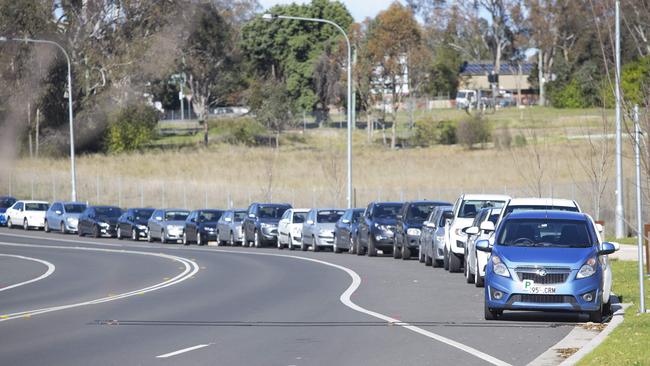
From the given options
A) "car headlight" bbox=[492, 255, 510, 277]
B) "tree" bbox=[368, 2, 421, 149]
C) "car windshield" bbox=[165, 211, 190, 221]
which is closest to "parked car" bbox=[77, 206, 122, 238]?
"car windshield" bbox=[165, 211, 190, 221]

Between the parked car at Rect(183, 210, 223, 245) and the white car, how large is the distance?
1504cm

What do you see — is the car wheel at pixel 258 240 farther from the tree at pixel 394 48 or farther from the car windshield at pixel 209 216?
the tree at pixel 394 48

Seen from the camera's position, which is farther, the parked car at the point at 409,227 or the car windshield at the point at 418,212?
the car windshield at the point at 418,212

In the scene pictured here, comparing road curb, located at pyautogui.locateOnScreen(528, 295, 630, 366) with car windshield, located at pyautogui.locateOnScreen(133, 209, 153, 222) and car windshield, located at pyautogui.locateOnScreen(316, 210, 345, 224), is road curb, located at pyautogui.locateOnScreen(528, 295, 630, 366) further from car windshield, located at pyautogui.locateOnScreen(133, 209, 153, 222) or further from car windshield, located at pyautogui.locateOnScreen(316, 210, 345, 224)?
car windshield, located at pyautogui.locateOnScreen(133, 209, 153, 222)

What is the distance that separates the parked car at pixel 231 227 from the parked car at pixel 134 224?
18.9ft

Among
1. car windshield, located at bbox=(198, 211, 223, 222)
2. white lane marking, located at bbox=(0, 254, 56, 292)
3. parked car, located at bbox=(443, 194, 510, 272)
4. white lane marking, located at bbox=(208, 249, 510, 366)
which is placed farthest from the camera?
car windshield, located at bbox=(198, 211, 223, 222)

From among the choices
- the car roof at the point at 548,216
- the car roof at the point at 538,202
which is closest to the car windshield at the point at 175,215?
the car roof at the point at 538,202

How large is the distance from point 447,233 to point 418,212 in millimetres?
6310

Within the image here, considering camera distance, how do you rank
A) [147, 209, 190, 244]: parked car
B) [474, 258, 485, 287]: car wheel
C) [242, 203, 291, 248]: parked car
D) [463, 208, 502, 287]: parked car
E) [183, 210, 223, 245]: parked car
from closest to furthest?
1. [463, 208, 502, 287]: parked car
2. [474, 258, 485, 287]: car wheel
3. [242, 203, 291, 248]: parked car
4. [183, 210, 223, 245]: parked car
5. [147, 209, 190, 244]: parked car

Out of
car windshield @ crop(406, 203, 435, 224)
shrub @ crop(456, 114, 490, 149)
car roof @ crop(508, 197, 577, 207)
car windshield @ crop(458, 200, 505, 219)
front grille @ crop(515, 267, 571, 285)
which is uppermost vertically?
shrub @ crop(456, 114, 490, 149)

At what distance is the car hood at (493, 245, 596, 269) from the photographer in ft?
55.8

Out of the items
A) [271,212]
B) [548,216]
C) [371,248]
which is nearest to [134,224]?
[271,212]

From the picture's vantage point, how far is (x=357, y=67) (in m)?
87.3

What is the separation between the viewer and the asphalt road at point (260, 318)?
13.7 meters
